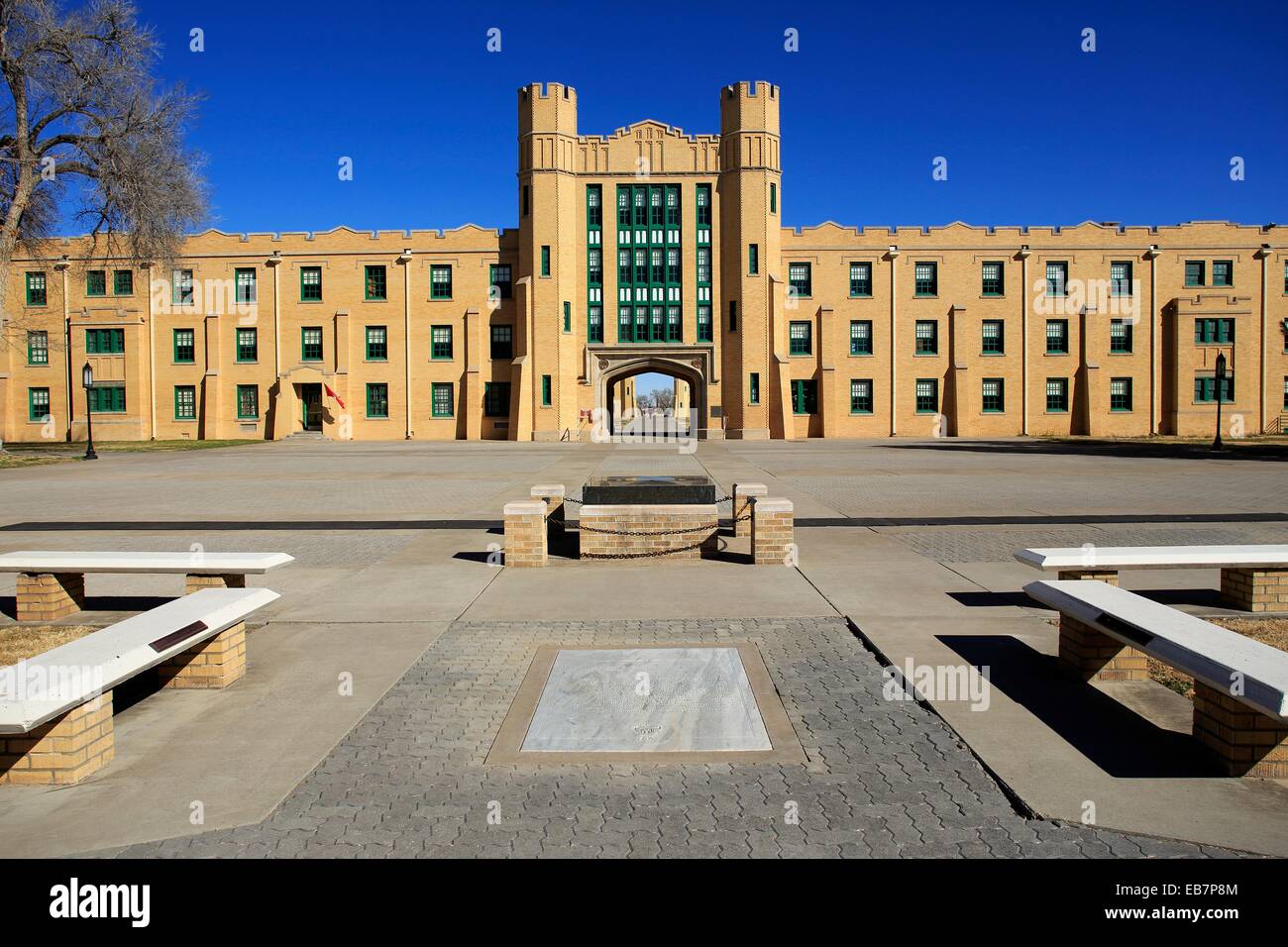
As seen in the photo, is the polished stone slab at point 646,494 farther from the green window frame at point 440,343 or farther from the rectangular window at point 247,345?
the rectangular window at point 247,345

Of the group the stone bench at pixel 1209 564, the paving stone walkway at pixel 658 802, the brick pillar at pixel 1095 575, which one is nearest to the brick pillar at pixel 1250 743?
the paving stone walkway at pixel 658 802

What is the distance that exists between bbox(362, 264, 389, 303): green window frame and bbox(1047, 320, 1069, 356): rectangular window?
3734 centimetres

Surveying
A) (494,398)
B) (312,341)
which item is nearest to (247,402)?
(312,341)

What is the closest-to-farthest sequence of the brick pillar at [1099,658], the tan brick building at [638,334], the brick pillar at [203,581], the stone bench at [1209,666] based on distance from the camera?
the stone bench at [1209,666] → the brick pillar at [1099,658] → the brick pillar at [203,581] → the tan brick building at [638,334]

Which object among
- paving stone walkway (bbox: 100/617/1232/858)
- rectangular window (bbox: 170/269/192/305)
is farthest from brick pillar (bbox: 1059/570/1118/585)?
rectangular window (bbox: 170/269/192/305)

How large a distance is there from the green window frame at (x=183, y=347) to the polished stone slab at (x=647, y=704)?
51.5m

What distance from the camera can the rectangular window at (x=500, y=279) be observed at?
167 feet

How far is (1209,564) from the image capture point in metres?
7.92

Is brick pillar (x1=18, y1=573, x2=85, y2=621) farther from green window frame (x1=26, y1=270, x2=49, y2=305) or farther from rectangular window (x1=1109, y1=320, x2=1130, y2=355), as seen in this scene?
rectangular window (x1=1109, y1=320, x2=1130, y2=355)

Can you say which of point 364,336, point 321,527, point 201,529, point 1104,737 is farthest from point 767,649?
point 364,336

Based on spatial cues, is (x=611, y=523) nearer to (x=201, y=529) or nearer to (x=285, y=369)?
(x=201, y=529)

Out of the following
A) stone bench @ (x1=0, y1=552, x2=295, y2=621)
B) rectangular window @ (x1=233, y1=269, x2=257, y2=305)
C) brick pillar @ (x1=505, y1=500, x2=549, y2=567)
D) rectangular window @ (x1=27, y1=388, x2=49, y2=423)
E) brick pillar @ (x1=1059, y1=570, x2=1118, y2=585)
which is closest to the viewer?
brick pillar @ (x1=1059, y1=570, x2=1118, y2=585)

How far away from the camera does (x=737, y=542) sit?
1222 cm

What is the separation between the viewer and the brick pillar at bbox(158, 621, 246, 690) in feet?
20.5
